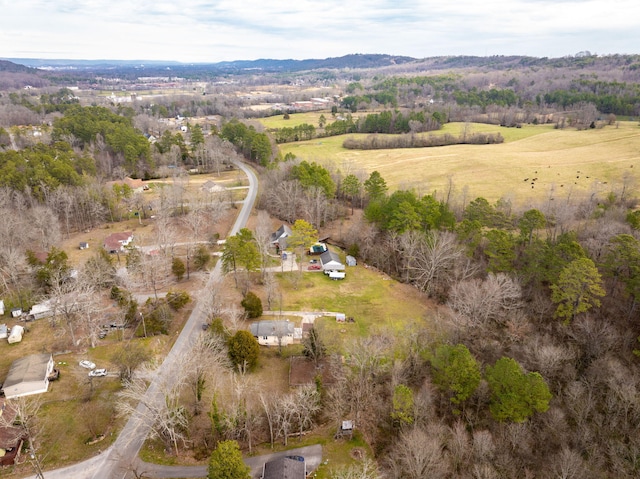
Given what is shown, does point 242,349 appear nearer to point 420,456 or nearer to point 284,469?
point 284,469

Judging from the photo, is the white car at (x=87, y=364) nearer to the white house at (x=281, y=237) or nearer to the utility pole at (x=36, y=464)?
the utility pole at (x=36, y=464)

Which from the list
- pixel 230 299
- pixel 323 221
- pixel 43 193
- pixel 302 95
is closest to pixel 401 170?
pixel 323 221

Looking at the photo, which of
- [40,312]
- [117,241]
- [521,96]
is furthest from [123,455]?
[521,96]

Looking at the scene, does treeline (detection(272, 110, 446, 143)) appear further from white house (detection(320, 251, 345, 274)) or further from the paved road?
the paved road

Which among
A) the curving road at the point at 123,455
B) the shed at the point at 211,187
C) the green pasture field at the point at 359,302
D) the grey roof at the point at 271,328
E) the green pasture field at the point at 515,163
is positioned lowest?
the curving road at the point at 123,455

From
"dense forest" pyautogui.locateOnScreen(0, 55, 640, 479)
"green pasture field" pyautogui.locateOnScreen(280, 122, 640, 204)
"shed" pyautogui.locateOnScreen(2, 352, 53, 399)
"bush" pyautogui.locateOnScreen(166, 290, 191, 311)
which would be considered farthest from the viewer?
"green pasture field" pyautogui.locateOnScreen(280, 122, 640, 204)

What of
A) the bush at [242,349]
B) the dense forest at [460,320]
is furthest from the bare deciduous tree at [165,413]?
the bush at [242,349]

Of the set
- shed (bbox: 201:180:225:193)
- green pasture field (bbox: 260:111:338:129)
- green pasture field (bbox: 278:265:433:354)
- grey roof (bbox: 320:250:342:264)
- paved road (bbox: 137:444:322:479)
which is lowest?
paved road (bbox: 137:444:322:479)

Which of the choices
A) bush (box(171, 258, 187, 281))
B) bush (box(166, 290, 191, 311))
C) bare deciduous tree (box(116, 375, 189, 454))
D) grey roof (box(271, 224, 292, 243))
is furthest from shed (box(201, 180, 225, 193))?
bare deciduous tree (box(116, 375, 189, 454))
